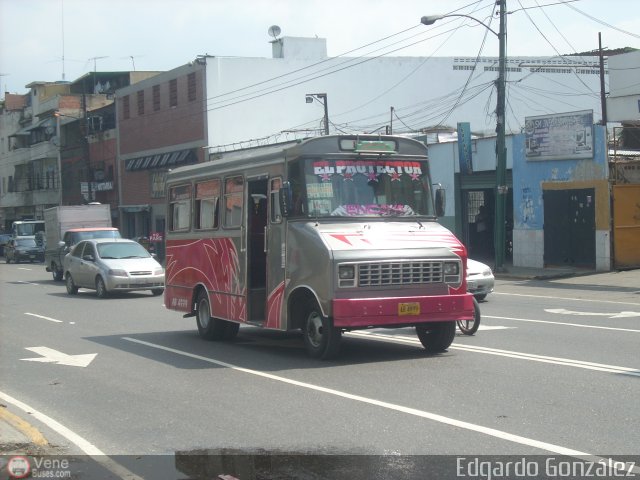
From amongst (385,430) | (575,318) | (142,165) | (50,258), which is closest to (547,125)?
(575,318)

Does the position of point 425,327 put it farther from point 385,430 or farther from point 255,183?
point 385,430

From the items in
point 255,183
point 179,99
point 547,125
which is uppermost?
point 179,99

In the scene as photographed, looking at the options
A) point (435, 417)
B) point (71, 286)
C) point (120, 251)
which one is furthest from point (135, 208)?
point (435, 417)

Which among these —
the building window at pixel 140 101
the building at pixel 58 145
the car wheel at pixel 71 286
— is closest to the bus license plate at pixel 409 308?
the car wheel at pixel 71 286

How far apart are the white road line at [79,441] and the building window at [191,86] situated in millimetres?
41792

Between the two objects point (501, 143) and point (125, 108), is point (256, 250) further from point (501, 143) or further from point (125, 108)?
point (125, 108)

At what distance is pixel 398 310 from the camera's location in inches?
443

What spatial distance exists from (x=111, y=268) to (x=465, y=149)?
589 inches

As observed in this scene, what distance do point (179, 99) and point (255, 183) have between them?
134ft

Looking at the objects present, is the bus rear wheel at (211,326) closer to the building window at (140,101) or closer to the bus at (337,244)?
the bus at (337,244)

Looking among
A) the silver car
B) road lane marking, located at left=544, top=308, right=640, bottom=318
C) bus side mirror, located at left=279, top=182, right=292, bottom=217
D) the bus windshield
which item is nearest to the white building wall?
the silver car

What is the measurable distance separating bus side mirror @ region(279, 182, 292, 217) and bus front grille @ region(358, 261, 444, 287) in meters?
1.35

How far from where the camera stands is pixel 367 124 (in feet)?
175

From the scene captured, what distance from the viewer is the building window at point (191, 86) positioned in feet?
166
